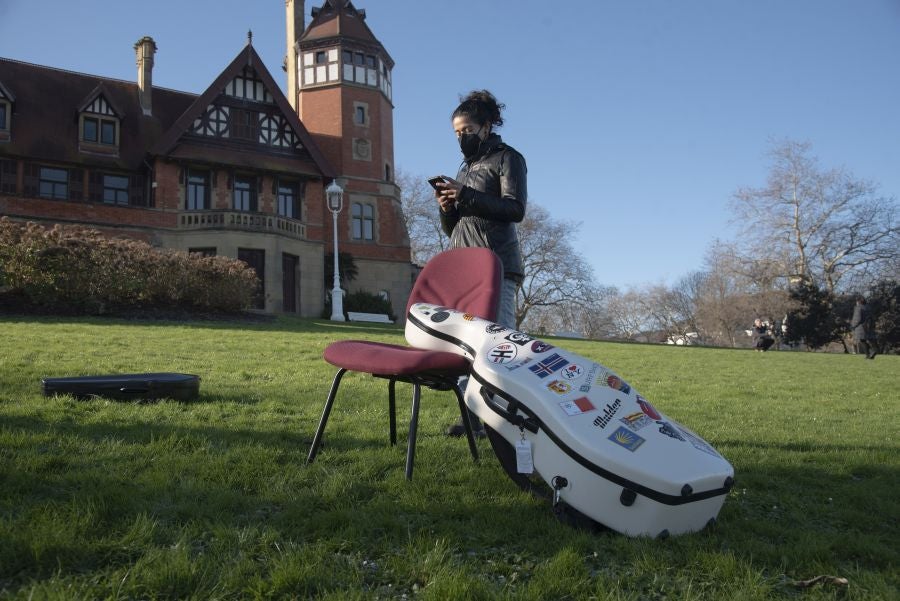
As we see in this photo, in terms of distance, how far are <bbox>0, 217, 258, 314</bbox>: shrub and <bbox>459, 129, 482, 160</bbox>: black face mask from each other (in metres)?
13.7

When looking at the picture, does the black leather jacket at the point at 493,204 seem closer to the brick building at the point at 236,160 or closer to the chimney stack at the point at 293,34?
the brick building at the point at 236,160

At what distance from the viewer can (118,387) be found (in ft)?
18.9

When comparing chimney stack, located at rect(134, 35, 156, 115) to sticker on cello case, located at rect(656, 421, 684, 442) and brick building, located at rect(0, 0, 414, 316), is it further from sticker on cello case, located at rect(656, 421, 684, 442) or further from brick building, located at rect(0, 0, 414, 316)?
sticker on cello case, located at rect(656, 421, 684, 442)

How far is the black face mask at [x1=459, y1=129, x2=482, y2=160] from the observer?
4703mm

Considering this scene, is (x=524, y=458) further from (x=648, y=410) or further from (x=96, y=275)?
(x=96, y=275)

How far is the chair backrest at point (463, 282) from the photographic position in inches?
152

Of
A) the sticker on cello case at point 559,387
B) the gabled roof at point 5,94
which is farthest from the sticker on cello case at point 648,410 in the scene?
the gabled roof at point 5,94

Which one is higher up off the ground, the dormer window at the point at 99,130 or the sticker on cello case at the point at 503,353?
the dormer window at the point at 99,130

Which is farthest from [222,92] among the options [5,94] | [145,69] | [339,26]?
[5,94]

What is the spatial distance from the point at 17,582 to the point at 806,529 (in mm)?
3223

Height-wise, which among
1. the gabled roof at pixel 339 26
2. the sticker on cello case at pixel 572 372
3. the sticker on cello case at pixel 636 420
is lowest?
the sticker on cello case at pixel 636 420

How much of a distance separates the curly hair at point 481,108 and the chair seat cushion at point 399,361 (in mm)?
1852

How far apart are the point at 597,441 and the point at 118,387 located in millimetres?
4545

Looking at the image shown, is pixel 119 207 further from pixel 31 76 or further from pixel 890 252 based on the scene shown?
pixel 890 252
